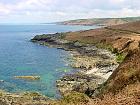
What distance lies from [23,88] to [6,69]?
26.1 metres

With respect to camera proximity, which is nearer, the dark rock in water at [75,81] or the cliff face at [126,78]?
the cliff face at [126,78]

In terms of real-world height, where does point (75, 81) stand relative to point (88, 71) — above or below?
above

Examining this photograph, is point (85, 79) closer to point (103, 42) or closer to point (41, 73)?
point (41, 73)

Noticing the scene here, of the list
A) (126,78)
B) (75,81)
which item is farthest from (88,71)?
(126,78)

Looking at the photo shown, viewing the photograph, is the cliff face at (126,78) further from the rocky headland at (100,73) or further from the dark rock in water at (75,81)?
the dark rock in water at (75,81)

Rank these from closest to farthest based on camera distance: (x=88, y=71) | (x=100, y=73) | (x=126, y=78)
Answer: (x=126, y=78) → (x=100, y=73) → (x=88, y=71)

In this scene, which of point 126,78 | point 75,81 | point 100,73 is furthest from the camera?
point 100,73

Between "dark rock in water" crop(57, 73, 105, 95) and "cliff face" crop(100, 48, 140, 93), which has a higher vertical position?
"cliff face" crop(100, 48, 140, 93)

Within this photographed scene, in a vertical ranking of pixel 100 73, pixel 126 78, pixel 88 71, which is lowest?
pixel 88 71

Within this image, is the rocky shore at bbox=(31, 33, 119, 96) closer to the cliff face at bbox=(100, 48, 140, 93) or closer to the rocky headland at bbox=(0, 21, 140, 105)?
the rocky headland at bbox=(0, 21, 140, 105)

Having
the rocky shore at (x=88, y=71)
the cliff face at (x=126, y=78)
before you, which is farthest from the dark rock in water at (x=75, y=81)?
the cliff face at (x=126, y=78)

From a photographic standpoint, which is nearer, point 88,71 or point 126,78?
point 126,78

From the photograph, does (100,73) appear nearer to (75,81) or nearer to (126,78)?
(75,81)

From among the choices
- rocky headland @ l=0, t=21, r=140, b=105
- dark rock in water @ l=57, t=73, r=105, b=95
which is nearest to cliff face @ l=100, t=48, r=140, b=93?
rocky headland @ l=0, t=21, r=140, b=105
